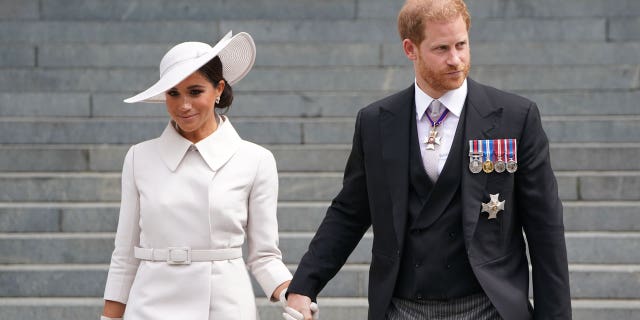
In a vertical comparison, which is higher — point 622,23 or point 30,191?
point 622,23

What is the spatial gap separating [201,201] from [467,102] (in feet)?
3.27

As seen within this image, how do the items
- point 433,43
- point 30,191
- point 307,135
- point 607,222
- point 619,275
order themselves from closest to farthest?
point 433,43
point 619,275
point 607,222
point 30,191
point 307,135

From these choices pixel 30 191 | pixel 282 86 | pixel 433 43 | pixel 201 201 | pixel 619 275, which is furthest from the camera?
pixel 282 86

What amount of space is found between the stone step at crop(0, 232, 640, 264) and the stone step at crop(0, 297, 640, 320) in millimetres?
335

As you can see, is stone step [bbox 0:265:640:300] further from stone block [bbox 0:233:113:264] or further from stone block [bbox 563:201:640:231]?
stone block [bbox 563:201:640:231]

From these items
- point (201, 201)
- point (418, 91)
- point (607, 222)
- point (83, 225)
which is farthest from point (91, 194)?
point (418, 91)

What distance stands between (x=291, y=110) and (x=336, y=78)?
55 centimetres

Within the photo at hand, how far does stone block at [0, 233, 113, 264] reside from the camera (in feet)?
23.8

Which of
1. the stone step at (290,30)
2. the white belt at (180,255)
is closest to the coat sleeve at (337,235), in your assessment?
the white belt at (180,255)

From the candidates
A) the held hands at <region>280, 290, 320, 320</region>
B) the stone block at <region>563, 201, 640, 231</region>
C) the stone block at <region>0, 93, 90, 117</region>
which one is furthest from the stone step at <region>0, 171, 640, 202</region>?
the held hands at <region>280, 290, 320, 320</region>

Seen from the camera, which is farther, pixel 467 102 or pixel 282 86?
pixel 282 86

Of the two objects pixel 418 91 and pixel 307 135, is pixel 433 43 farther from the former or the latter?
pixel 307 135

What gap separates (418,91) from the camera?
379cm

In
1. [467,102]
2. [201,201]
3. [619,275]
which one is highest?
[467,102]
